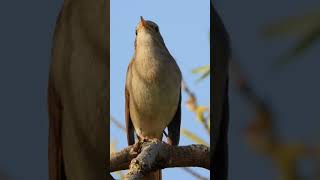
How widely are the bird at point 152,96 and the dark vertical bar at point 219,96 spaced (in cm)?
9

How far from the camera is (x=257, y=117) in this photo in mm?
177

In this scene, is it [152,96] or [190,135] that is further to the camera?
[152,96]

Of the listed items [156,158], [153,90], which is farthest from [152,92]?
[156,158]

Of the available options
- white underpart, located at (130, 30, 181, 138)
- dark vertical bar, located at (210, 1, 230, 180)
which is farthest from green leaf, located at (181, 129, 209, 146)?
white underpart, located at (130, 30, 181, 138)

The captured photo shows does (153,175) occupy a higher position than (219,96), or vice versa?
(219,96)

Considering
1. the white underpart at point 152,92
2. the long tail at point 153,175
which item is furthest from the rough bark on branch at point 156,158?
the white underpart at point 152,92

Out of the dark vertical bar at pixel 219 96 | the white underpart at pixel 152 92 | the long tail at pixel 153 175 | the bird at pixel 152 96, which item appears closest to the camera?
the dark vertical bar at pixel 219 96

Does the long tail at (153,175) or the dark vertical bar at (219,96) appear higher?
the dark vertical bar at (219,96)

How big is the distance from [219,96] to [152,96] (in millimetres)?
726

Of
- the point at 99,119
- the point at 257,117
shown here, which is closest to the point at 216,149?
the point at 99,119

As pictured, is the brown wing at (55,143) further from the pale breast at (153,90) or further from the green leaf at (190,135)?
the pale breast at (153,90)

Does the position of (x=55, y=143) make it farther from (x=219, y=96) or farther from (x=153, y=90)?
(x=153, y=90)

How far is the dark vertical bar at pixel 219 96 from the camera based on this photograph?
1.36 feet

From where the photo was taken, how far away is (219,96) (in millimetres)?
443
